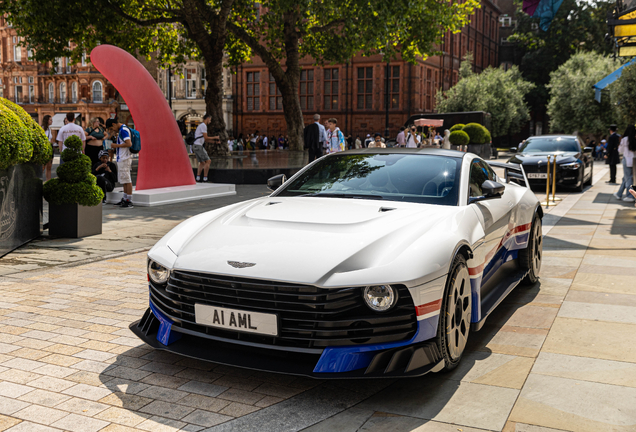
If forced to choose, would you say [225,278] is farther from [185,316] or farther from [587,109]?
[587,109]

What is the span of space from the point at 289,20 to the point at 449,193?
889 inches

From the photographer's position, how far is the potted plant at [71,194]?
29.5 ft

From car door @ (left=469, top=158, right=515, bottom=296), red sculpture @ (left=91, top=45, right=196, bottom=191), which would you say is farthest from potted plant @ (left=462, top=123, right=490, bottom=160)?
car door @ (left=469, top=158, right=515, bottom=296)

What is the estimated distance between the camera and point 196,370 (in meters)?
4.07

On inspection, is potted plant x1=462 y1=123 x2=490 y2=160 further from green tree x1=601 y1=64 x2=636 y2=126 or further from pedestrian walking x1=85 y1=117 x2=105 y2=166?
pedestrian walking x1=85 y1=117 x2=105 y2=166

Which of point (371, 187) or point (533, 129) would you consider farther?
point (533, 129)

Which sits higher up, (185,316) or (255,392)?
(185,316)

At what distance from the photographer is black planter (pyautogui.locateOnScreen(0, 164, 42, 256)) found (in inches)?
305

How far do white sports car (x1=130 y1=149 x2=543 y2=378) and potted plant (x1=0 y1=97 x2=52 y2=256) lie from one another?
4.12m

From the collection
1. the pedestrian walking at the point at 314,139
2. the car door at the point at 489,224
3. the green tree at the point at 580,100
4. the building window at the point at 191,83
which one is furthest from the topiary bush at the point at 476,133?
the car door at the point at 489,224

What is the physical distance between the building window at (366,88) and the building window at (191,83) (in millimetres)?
16873

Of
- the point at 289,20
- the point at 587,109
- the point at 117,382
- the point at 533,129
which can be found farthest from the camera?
the point at 533,129

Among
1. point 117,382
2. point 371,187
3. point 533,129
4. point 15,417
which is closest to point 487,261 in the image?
point 371,187

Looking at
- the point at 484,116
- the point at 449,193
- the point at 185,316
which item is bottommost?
the point at 185,316
